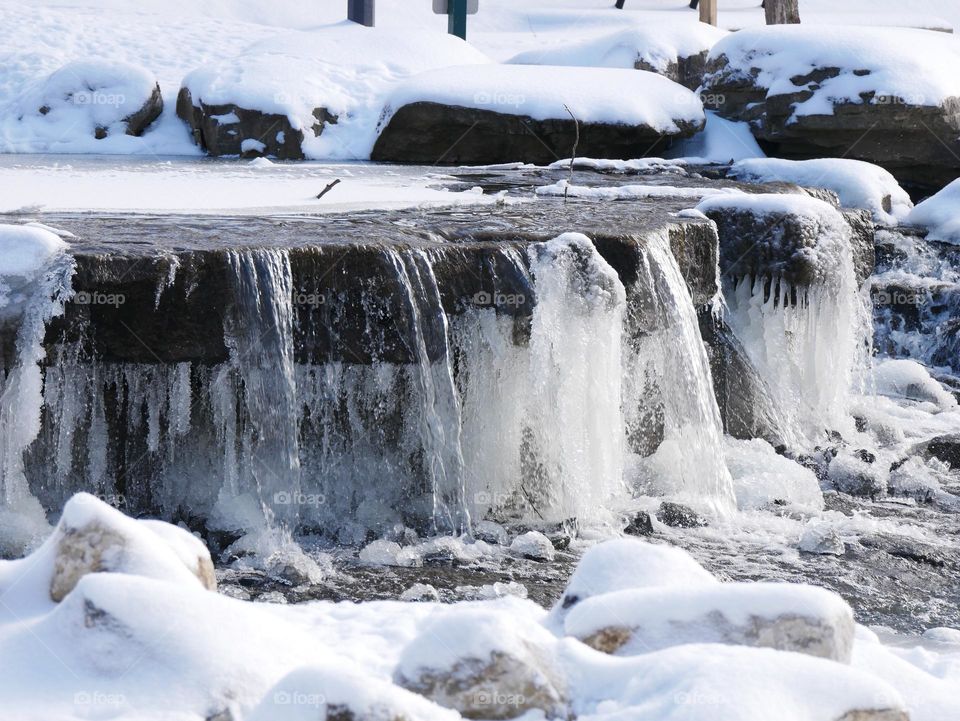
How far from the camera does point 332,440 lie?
580 cm

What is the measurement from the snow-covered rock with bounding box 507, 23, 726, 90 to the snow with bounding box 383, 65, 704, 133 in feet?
6.87

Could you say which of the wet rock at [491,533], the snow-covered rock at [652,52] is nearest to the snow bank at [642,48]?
the snow-covered rock at [652,52]

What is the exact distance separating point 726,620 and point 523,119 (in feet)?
29.3

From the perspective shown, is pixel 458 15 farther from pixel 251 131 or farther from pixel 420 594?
pixel 420 594

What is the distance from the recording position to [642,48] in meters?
14.6

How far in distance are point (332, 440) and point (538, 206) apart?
8.18ft

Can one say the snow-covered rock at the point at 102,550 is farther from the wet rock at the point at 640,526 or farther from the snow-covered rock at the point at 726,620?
the wet rock at the point at 640,526

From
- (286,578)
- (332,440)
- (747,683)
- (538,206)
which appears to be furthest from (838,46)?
(747,683)

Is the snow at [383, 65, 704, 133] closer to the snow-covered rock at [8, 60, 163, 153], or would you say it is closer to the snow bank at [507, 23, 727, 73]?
the snow bank at [507, 23, 727, 73]

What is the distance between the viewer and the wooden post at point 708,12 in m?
19.7

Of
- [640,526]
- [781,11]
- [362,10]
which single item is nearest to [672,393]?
[640,526]

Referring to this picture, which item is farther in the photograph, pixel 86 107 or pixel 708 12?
pixel 708 12

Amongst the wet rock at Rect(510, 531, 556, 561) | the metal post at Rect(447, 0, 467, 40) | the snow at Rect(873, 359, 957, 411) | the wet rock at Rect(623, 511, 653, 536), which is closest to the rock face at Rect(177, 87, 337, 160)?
the metal post at Rect(447, 0, 467, 40)

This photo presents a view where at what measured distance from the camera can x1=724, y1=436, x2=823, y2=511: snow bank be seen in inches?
248
